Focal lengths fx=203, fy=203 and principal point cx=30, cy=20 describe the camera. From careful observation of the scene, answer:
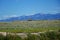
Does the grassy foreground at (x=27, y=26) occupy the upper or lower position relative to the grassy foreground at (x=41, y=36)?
upper

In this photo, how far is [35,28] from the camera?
13.5 m

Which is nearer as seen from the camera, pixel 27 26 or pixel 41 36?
pixel 41 36

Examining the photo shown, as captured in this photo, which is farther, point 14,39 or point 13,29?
point 13,29

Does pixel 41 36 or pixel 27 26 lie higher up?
pixel 27 26

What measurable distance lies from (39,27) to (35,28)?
0.36 meters

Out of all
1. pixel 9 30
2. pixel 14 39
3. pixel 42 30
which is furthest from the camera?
pixel 42 30

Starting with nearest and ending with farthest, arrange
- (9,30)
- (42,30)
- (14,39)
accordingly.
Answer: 1. (14,39)
2. (9,30)
3. (42,30)

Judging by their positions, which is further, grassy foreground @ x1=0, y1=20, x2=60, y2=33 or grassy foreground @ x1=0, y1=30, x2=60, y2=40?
grassy foreground @ x1=0, y1=20, x2=60, y2=33

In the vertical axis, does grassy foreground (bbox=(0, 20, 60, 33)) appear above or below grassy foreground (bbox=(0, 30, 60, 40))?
above

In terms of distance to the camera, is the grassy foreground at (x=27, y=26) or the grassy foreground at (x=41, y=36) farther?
the grassy foreground at (x=27, y=26)

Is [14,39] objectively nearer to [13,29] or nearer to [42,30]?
[13,29]

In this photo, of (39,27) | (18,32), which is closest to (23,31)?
(18,32)

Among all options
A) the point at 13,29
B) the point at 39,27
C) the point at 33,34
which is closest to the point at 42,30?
the point at 39,27

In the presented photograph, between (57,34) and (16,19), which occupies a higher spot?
(16,19)
